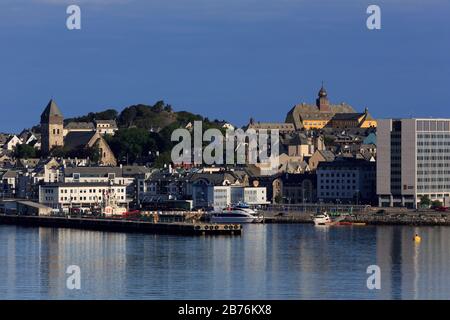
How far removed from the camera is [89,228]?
55594 millimetres

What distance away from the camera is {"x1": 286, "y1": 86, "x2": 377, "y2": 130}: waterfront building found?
315 feet

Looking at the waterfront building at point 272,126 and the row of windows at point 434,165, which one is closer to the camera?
the row of windows at point 434,165

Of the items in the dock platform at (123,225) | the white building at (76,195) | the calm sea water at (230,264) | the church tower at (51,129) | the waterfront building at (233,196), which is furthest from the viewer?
the church tower at (51,129)

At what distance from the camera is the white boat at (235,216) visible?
57.1 meters

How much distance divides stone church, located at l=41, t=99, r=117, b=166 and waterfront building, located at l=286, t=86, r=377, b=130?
1685 cm

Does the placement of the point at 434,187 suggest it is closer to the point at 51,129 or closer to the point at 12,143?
the point at 51,129

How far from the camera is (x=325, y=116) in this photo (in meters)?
99.1

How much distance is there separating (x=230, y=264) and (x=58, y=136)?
47206 millimetres

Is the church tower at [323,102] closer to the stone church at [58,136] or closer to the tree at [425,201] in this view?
the stone church at [58,136]

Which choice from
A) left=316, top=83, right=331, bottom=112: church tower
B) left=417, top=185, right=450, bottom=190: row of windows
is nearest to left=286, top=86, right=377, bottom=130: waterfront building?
left=316, top=83, right=331, bottom=112: church tower

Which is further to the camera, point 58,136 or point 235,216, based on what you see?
point 58,136

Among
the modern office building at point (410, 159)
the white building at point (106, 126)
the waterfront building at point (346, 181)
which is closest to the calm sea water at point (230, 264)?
the modern office building at point (410, 159)

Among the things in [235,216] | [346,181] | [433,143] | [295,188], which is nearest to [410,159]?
[433,143]

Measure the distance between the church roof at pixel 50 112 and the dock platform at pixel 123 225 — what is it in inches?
876
